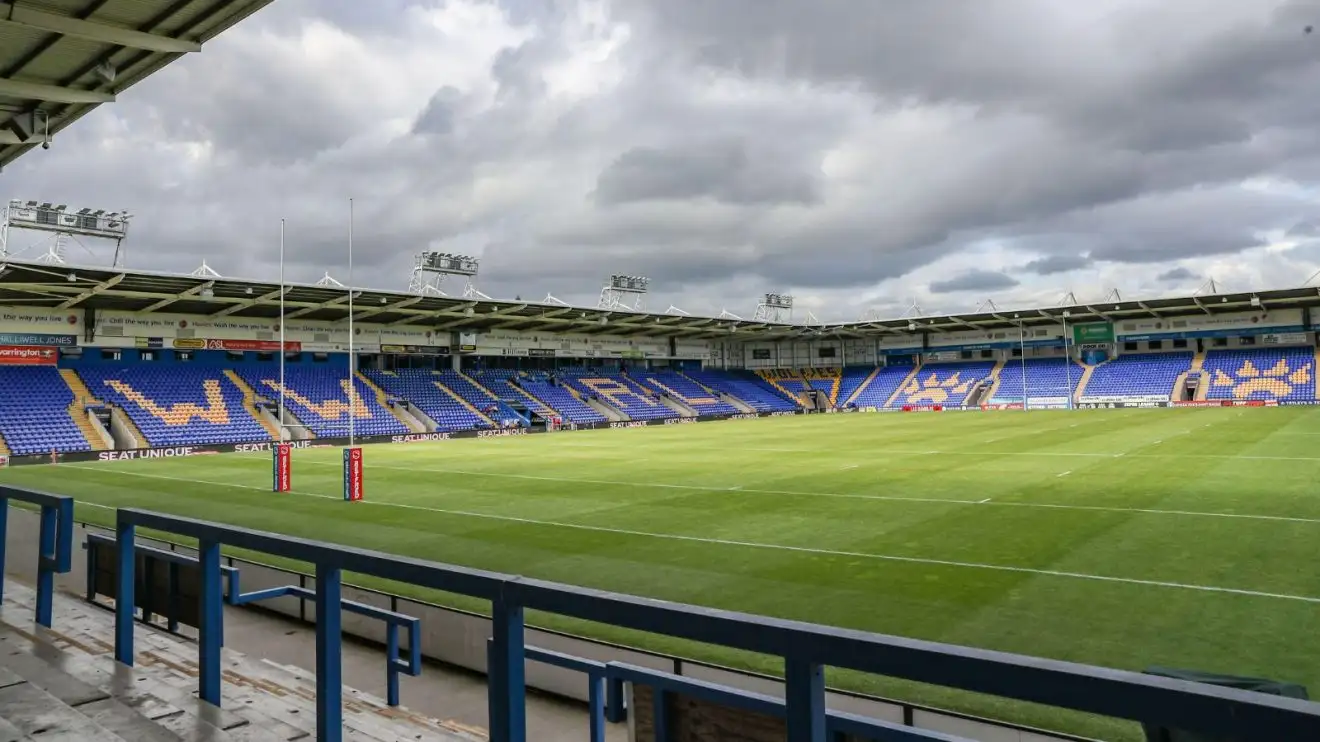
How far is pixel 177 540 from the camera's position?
15.3m

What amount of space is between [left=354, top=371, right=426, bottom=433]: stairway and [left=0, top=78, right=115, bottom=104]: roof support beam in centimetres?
3982

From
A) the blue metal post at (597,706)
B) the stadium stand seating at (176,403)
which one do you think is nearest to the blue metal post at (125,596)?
the blue metal post at (597,706)

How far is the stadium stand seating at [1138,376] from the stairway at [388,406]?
5362 cm

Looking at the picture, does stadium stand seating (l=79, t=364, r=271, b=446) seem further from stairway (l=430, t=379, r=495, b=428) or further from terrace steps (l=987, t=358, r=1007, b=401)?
terrace steps (l=987, t=358, r=1007, b=401)

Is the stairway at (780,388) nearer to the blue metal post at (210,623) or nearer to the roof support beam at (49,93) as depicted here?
the roof support beam at (49,93)

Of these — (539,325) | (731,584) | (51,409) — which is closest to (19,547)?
(731,584)

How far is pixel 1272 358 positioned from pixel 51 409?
8300 cm

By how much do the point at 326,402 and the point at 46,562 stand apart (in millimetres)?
44278

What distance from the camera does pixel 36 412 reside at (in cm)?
3756

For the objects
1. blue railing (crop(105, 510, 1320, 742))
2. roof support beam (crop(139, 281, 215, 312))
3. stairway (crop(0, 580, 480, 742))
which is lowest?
stairway (crop(0, 580, 480, 742))

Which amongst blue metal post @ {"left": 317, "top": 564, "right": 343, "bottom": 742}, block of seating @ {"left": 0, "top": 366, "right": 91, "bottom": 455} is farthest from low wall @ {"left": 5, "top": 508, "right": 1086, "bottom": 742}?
block of seating @ {"left": 0, "top": 366, "right": 91, "bottom": 455}

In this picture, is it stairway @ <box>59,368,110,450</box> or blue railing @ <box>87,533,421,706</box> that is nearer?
blue railing @ <box>87,533,421,706</box>

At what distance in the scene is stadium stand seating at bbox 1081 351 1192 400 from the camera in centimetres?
6341

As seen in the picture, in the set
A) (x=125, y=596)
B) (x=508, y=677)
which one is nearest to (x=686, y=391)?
(x=125, y=596)
